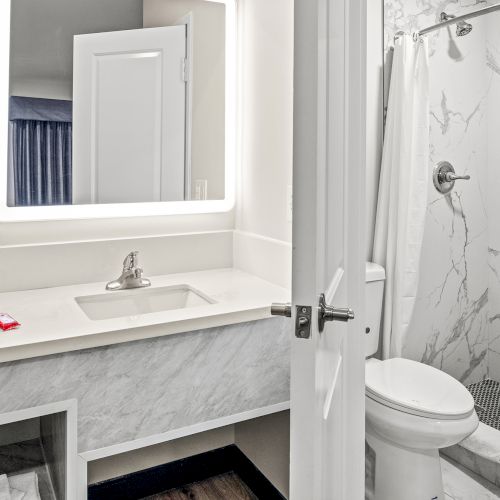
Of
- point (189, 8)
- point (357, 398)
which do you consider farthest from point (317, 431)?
point (189, 8)

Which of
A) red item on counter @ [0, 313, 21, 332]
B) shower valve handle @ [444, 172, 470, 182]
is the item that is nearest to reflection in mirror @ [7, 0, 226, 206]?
red item on counter @ [0, 313, 21, 332]

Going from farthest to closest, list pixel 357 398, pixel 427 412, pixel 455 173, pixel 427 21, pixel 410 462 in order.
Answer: pixel 455 173
pixel 427 21
pixel 410 462
pixel 427 412
pixel 357 398

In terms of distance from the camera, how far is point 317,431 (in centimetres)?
84

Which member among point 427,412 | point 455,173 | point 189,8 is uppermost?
point 189,8

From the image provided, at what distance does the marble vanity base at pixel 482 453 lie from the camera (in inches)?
79.4

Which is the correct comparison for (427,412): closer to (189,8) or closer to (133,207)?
(133,207)

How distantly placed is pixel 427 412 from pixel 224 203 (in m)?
1.03

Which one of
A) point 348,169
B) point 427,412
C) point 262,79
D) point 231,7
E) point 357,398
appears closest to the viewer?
point 348,169

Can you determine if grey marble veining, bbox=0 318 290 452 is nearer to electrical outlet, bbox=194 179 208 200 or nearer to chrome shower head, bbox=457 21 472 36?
electrical outlet, bbox=194 179 208 200

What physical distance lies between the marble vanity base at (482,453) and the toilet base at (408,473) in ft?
1.26

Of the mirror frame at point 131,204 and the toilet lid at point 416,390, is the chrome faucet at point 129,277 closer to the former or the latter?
the mirror frame at point 131,204

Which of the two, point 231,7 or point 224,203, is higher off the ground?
point 231,7

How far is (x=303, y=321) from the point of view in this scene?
30.8 inches

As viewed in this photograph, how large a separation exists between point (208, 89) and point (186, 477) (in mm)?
1451
